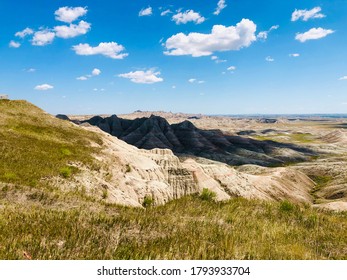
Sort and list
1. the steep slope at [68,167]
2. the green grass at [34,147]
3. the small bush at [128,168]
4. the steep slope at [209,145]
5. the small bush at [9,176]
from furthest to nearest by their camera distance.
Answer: the steep slope at [209,145] → the small bush at [128,168] → the green grass at [34,147] → the steep slope at [68,167] → the small bush at [9,176]

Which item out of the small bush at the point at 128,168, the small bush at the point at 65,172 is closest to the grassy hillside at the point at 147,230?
the small bush at the point at 65,172

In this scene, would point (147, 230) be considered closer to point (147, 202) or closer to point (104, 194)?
point (104, 194)

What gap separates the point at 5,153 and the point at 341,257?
21269mm

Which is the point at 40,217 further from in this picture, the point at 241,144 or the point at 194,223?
the point at 241,144

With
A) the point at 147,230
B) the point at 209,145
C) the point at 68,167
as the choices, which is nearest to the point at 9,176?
the point at 68,167

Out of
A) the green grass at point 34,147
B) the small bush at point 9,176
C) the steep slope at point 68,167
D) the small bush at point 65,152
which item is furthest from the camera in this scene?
the small bush at point 65,152

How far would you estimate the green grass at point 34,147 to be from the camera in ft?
62.0

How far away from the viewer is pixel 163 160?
47.3m

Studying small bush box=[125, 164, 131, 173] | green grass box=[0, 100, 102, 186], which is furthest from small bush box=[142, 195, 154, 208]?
small bush box=[125, 164, 131, 173]

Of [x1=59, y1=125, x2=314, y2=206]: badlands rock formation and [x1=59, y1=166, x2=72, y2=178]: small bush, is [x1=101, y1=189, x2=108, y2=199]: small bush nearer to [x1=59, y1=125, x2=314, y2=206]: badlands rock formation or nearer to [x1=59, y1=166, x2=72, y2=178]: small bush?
[x1=59, y1=125, x2=314, y2=206]: badlands rock formation

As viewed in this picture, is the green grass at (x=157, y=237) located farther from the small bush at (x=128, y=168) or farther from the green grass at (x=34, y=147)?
the small bush at (x=128, y=168)

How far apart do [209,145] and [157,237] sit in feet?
535

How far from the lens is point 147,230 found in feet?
31.3
